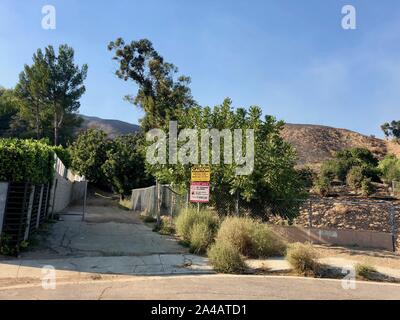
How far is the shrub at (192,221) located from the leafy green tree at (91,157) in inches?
1068

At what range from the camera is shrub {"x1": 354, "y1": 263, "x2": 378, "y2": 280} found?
9500 mm

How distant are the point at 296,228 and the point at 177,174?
4465 mm

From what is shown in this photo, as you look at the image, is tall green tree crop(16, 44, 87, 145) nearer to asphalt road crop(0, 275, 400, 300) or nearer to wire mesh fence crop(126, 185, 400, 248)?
wire mesh fence crop(126, 185, 400, 248)

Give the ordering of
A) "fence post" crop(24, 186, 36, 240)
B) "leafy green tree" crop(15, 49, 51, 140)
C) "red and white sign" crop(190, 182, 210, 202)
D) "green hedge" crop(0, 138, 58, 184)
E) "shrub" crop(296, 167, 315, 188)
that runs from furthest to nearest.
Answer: "leafy green tree" crop(15, 49, 51, 140), "shrub" crop(296, 167, 315, 188), "red and white sign" crop(190, 182, 210, 202), "fence post" crop(24, 186, 36, 240), "green hedge" crop(0, 138, 58, 184)

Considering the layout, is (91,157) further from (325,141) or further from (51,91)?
(325,141)

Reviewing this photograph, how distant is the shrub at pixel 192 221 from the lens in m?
12.6

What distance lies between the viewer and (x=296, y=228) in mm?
13367

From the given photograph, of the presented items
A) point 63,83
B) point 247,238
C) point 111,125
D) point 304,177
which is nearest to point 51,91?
point 63,83

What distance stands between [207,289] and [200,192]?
537cm

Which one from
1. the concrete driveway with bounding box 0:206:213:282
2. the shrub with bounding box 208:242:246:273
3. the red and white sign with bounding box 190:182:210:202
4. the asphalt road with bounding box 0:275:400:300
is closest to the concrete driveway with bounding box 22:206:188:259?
the concrete driveway with bounding box 0:206:213:282

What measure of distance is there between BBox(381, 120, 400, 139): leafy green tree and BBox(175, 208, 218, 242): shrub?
201 feet

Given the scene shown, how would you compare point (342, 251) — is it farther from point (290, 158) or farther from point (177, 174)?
A: point (177, 174)

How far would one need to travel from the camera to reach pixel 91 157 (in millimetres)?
39562

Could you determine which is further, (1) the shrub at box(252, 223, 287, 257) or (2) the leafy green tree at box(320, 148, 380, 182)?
(2) the leafy green tree at box(320, 148, 380, 182)
